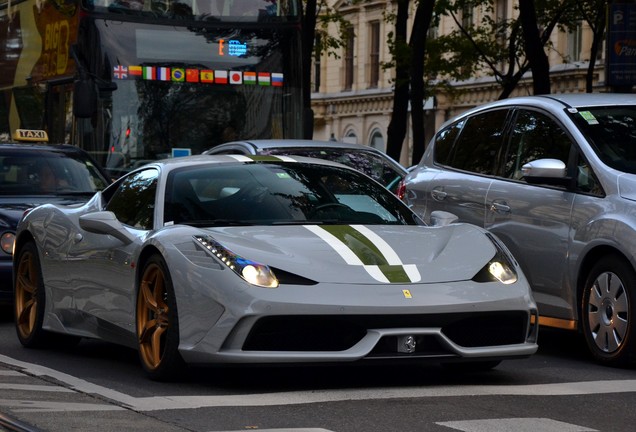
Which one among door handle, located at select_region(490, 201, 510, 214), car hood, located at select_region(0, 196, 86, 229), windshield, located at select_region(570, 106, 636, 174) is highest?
windshield, located at select_region(570, 106, 636, 174)

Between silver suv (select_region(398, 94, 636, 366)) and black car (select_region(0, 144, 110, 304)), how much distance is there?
369 cm

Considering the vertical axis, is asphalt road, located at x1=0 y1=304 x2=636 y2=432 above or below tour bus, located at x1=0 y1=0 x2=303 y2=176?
below

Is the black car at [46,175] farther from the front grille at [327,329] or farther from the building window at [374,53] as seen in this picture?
the building window at [374,53]

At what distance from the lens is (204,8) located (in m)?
19.0

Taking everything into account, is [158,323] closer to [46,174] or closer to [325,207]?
[325,207]

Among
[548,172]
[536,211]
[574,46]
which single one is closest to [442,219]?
[548,172]

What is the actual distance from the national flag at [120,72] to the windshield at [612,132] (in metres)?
8.94

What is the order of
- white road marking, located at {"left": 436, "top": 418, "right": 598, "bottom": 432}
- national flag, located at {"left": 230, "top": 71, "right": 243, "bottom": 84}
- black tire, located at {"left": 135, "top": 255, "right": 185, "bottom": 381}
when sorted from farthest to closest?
national flag, located at {"left": 230, "top": 71, "right": 243, "bottom": 84}
black tire, located at {"left": 135, "top": 255, "right": 185, "bottom": 381}
white road marking, located at {"left": 436, "top": 418, "right": 598, "bottom": 432}

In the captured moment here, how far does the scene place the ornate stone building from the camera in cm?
6047

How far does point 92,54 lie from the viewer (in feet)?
61.0

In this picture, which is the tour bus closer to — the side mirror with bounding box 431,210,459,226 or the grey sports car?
the grey sports car

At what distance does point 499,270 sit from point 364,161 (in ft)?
25.9

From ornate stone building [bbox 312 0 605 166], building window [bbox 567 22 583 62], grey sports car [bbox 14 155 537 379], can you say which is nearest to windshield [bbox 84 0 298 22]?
grey sports car [bbox 14 155 537 379]

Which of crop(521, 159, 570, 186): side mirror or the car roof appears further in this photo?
the car roof
